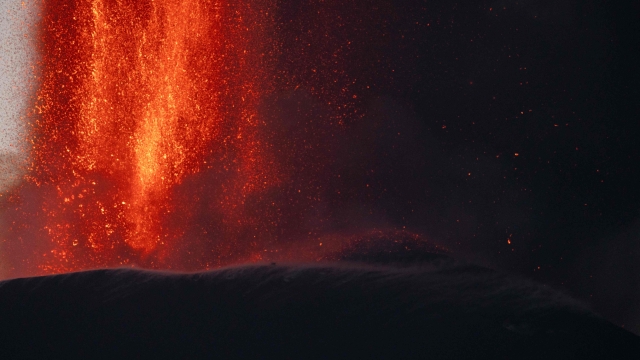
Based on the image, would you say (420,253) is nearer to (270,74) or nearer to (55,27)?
(270,74)

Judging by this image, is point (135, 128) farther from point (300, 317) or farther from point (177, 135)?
point (300, 317)

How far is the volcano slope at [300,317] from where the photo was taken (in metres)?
2.11

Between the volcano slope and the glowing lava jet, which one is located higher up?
the glowing lava jet

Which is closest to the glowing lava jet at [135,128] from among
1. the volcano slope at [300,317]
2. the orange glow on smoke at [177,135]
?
the orange glow on smoke at [177,135]

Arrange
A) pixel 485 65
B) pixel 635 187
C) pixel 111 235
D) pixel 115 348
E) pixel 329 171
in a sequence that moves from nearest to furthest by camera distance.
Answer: pixel 115 348, pixel 635 187, pixel 485 65, pixel 329 171, pixel 111 235

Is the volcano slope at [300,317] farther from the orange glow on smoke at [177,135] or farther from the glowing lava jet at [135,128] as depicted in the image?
the glowing lava jet at [135,128]

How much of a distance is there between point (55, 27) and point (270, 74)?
1576 millimetres

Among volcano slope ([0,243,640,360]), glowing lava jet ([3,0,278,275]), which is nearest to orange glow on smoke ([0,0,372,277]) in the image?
glowing lava jet ([3,0,278,275])

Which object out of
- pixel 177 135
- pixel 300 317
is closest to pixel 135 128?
pixel 177 135

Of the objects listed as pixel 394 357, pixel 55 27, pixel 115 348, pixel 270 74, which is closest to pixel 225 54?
pixel 270 74

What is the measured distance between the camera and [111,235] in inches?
150

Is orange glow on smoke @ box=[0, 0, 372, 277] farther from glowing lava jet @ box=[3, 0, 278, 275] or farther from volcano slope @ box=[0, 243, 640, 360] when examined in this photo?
volcano slope @ box=[0, 243, 640, 360]

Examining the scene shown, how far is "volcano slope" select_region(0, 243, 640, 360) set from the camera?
82.9 inches

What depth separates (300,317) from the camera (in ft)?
7.58
